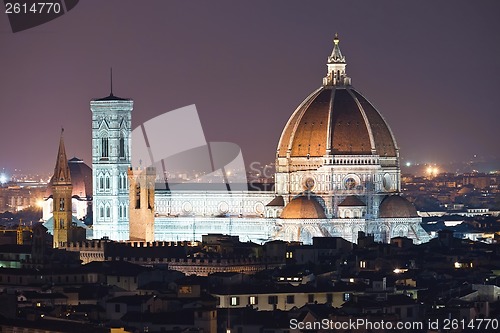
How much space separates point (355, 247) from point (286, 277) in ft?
87.9

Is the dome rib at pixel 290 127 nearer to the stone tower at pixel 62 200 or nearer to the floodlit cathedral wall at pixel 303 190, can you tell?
the floodlit cathedral wall at pixel 303 190

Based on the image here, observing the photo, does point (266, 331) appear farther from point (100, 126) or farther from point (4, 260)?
point (100, 126)

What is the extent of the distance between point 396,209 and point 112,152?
17.0 metres

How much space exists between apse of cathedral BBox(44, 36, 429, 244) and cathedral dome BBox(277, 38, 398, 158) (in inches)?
2.1

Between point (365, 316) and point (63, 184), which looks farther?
point (63, 184)

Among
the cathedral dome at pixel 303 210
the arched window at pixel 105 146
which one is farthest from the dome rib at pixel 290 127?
the arched window at pixel 105 146

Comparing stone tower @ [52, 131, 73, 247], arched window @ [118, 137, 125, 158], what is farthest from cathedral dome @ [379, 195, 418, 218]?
stone tower @ [52, 131, 73, 247]

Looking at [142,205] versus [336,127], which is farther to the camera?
[336,127]

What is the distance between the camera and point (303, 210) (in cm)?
15350

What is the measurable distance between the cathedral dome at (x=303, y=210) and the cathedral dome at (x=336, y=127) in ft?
14.4

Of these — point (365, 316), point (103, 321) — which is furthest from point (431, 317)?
point (103, 321)

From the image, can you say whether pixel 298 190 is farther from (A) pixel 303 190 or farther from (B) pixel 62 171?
(B) pixel 62 171

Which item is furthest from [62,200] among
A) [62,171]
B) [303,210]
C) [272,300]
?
[272,300]

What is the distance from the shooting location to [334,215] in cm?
15600
